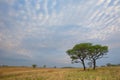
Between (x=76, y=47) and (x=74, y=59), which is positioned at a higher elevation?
(x=76, y=47)

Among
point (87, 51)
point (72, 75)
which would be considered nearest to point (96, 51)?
point (87, 51)

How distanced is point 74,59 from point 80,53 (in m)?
3.49

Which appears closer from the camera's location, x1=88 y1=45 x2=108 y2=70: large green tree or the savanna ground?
the savanna ground

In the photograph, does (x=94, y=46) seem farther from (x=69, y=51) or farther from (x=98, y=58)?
(x=69, y=51)

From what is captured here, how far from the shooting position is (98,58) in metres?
61.0

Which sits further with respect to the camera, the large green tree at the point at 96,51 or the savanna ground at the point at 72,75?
the large green tree at the point at 96,51

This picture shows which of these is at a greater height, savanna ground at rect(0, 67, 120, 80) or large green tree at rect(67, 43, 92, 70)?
large green tree at rect(67, 43, 92, 70)

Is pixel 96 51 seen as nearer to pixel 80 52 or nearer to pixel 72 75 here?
pixel 80 52

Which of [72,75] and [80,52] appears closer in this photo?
[72,75]

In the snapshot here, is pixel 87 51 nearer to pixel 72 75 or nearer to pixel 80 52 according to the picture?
pixel 80 52

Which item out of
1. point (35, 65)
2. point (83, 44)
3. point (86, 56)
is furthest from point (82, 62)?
point (35, 65)

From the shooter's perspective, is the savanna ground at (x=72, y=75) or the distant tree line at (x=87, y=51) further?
the distant tree line at (x=87, y=51)

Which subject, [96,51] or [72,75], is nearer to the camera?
[72,75]

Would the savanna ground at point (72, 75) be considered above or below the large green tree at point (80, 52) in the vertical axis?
below
